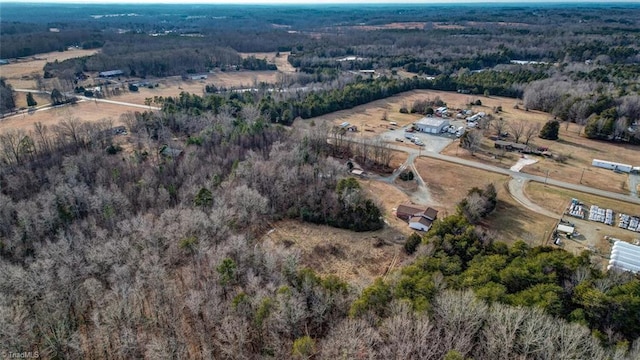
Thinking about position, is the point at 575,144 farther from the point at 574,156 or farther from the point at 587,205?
the point at 587,205

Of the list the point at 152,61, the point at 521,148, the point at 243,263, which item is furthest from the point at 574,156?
the point at 152,61

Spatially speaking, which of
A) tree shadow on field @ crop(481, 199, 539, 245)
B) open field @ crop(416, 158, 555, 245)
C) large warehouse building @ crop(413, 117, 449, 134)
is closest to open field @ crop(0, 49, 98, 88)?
large warehouse building @ crop(413, 117, 449, 134)

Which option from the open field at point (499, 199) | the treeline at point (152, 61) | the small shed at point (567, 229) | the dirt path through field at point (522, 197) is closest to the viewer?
the small shed at point (567, 229)

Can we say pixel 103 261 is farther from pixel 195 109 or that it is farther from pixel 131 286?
pixel 195 109

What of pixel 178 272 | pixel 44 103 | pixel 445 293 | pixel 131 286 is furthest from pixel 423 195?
pixel 44 103

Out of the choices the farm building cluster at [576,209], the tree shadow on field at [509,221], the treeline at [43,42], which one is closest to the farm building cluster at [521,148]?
the farm building cluster at [576,209]

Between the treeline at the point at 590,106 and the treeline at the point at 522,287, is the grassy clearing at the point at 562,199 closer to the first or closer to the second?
the treeline at the point at 522,287

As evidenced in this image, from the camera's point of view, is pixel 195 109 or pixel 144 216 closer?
pixel 144 216
